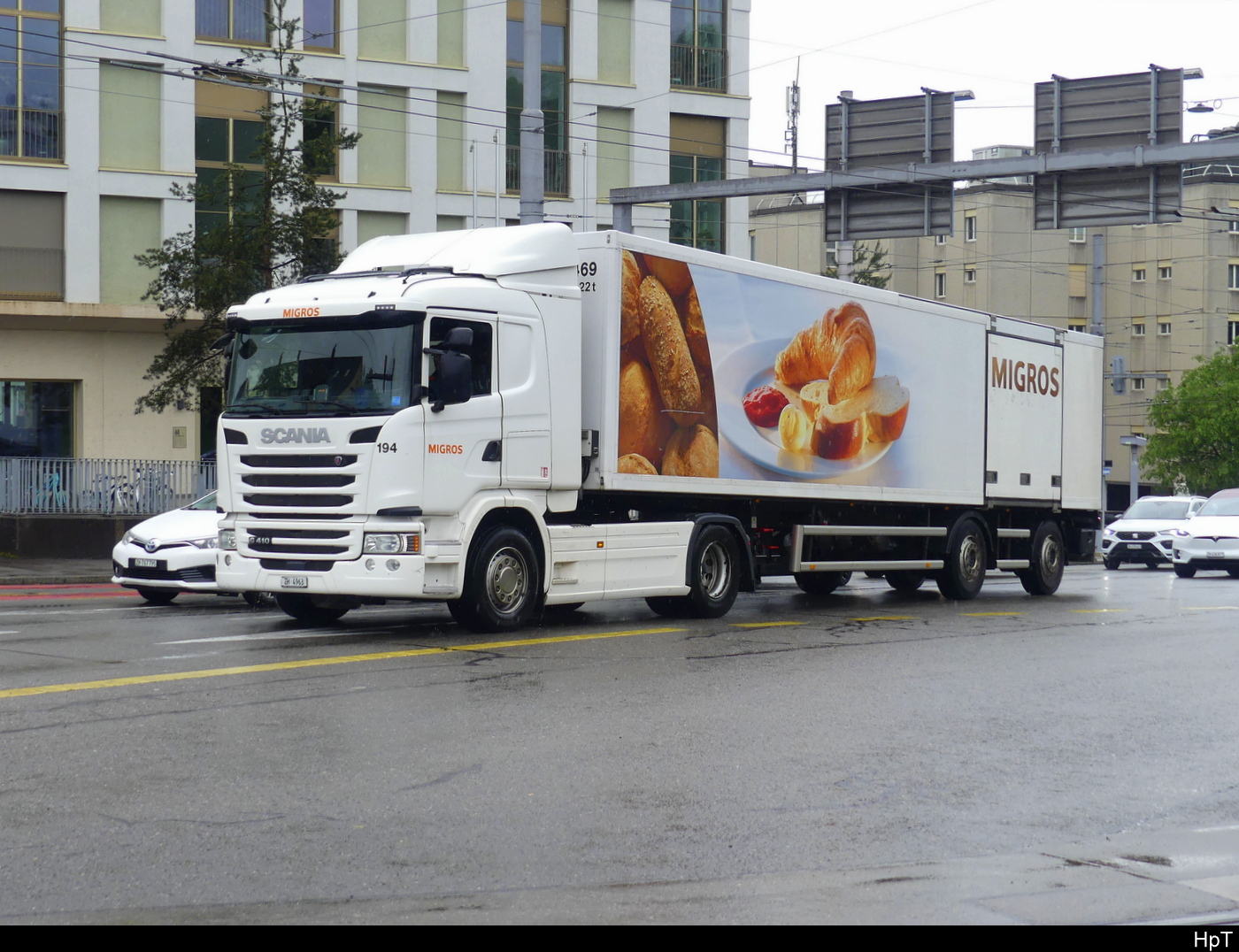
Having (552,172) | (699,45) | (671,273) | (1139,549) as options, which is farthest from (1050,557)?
(699,45)

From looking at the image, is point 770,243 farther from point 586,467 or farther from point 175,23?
point 586,467

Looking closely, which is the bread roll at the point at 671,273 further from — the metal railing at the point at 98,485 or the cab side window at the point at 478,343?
the metal railing at the point at 98,485

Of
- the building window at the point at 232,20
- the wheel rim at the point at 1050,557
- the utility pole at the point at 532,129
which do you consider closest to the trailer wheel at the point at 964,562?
the wheel rim at the point at 1050,557

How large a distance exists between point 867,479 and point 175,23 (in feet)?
77.7

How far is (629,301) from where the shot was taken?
13977mm

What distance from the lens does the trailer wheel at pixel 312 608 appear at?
46.2 feet

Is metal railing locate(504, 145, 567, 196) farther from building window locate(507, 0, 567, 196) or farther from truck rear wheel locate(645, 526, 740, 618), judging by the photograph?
truck rear wheel locate(645, 526, 740, 618)

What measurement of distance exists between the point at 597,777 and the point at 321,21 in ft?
106

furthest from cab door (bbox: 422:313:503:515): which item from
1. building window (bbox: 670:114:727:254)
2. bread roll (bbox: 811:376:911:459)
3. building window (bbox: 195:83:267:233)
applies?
building window (bbox: 670:114:727:254)

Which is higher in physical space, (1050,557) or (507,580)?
(507,580)

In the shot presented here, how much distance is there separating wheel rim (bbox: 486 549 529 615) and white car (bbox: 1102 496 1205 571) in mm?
23979

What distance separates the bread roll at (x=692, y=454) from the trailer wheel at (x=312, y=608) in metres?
3.27

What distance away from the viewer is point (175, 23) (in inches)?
1363

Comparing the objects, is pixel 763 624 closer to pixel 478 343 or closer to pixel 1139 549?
pixel 478 343
